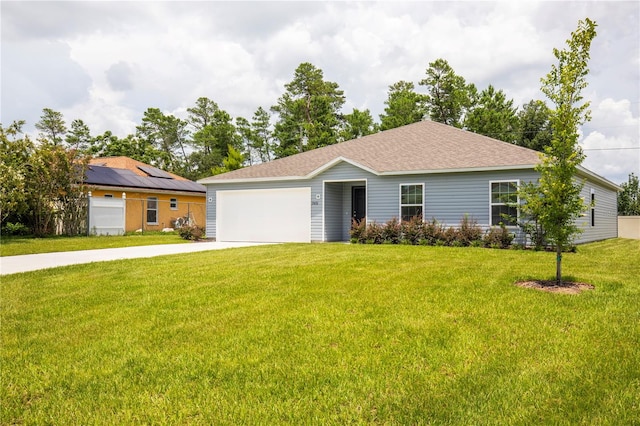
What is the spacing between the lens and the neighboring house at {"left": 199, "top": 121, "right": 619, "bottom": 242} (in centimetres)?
1416

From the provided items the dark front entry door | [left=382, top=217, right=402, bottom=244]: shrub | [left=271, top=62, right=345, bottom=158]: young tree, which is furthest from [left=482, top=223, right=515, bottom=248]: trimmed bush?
[left=271, top=62, right=345, bottom=158]: young tree

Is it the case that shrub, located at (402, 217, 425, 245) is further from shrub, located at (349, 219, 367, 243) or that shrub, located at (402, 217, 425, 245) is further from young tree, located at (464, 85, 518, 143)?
young tree, located at (464, 85, 518, 143)

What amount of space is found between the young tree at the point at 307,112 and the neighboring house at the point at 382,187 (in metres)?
14.7

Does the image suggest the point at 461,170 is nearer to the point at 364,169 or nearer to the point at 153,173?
the point at 364,169

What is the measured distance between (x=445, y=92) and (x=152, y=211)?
23.3 metres

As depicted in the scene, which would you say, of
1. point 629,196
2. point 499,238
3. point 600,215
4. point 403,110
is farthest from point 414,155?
point 629,196

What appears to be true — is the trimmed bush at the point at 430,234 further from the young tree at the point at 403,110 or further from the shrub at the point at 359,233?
the young tree at the point at 403,110

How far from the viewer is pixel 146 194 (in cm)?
2491

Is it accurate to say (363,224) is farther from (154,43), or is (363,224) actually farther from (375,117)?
(375,117)

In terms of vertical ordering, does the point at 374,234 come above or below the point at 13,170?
below

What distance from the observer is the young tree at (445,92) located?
3284 cm

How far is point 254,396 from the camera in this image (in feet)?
10.2

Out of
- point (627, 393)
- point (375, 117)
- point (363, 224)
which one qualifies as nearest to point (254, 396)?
point (627, 393)

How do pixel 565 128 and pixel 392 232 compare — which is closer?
pixel 565 128
